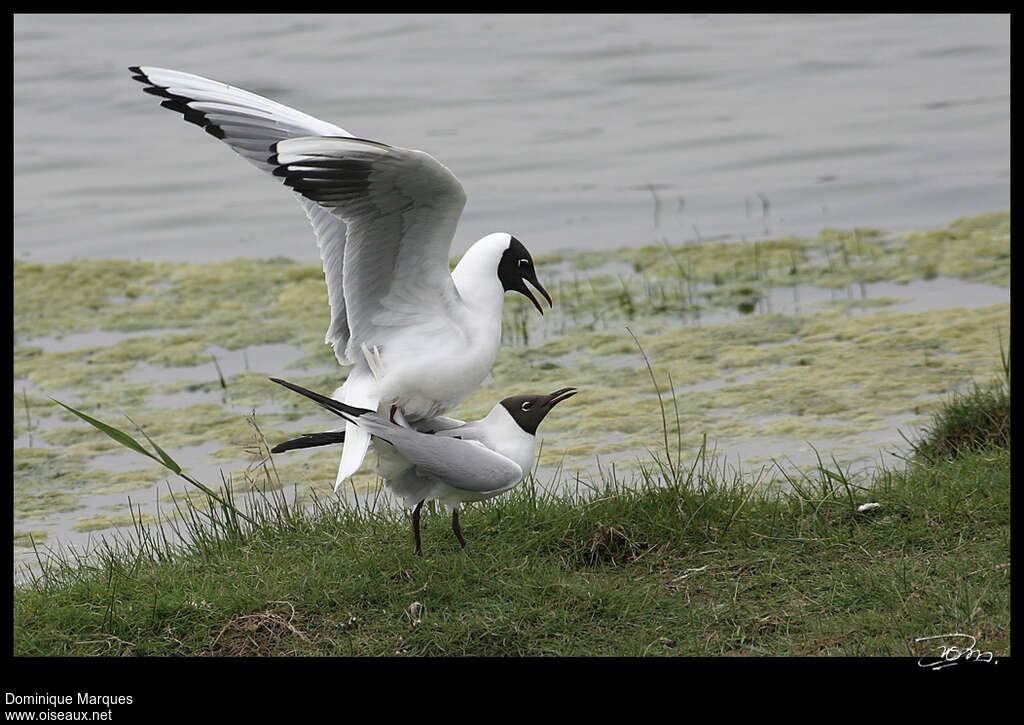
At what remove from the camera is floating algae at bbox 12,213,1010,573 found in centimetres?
599

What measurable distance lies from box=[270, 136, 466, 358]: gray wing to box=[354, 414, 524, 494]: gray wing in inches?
20.1

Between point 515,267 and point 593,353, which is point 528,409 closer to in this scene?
point 515,267

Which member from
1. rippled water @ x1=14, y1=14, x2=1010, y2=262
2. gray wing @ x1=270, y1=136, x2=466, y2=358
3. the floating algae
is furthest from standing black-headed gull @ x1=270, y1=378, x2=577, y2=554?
rippled water @ x1=14, y1=14, x2=1010, y2=262

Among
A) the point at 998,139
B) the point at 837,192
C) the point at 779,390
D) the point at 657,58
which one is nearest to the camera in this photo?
the point at 779,390

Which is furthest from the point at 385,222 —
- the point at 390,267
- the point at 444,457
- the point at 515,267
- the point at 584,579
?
the point at 584,579

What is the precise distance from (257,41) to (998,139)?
319 inches

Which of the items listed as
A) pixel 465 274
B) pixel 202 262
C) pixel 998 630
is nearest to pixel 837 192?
pixel 202 262

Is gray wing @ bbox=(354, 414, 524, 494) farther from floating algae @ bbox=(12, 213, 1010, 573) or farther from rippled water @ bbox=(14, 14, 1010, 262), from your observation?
rippled water @ bbox=(14, 14, 1010, 262)

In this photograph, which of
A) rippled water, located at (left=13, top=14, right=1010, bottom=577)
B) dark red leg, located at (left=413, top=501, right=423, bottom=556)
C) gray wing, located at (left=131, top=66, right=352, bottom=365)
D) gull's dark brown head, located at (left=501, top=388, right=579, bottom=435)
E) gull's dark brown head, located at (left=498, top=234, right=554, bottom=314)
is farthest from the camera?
rippled water, located at (left=13, top=14, right=1010, bottom=577)

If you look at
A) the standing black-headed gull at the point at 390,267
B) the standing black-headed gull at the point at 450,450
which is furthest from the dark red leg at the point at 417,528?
the standing black-headed gull at the point at 390,267

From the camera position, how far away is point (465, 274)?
4469mm

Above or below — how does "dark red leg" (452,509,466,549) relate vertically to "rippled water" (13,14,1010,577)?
below

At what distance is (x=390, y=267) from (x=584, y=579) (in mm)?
1201

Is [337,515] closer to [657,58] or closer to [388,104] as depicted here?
[388,104]
